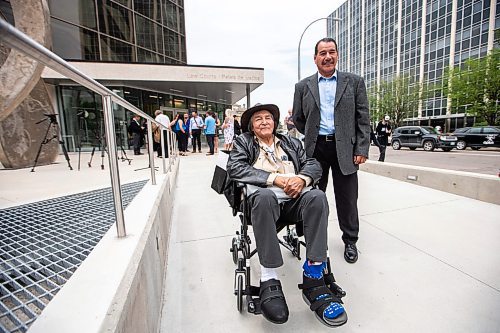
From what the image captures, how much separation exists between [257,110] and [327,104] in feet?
2.21

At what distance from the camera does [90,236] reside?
194 cm

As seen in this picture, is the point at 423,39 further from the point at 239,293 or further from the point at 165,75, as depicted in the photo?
the point at 239,293

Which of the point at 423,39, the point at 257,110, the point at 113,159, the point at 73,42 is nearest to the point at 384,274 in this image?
the point at 257,110

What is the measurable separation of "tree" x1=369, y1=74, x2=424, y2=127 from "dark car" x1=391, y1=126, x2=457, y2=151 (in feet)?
67.4

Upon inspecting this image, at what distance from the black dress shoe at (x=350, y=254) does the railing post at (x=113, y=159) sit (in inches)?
69.3

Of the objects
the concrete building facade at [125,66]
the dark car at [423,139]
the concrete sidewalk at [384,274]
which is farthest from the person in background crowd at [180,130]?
the dark car at [423,139]

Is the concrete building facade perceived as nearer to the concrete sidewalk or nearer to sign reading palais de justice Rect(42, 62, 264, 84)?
sign reading palais de justice Rect(42, 62, 264, 84)

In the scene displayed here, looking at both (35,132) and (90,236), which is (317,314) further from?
(35,132)

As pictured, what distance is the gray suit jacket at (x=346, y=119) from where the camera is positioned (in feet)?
7.64

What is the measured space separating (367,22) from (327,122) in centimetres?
5540

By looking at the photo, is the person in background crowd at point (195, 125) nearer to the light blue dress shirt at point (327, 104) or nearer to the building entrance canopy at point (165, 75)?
the building entrance canopy at point (165, 75)

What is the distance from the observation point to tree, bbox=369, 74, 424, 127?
3506 centimetres

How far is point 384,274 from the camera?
2107 mm

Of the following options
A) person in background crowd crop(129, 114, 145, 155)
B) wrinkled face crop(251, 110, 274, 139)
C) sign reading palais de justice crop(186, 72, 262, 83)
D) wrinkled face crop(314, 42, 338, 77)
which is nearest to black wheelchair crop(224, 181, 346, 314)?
wrinkled face crop(251, 110, 274, 139)
